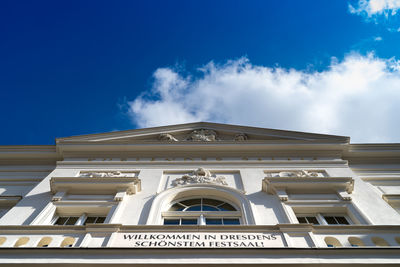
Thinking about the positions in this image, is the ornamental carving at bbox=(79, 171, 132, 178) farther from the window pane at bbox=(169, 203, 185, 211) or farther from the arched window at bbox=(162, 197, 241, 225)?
the arched window at bbox=(162, 197, 241, 225)

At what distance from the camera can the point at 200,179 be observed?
13445 millimetres

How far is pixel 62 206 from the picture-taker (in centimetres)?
1178

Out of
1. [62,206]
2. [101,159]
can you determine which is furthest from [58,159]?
[62,206]

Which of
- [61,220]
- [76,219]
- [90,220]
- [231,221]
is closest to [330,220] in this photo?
[231,221]

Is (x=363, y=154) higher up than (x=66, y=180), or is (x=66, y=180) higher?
(x=363, y=154)

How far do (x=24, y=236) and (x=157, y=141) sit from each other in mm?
8493

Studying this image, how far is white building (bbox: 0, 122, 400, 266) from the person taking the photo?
745cm

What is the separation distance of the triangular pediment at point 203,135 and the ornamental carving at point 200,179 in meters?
3.24

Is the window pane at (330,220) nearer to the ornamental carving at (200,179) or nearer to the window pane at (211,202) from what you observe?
the window pane at (211,202)

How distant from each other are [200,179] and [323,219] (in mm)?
5030

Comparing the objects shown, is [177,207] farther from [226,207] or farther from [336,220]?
[336,220]

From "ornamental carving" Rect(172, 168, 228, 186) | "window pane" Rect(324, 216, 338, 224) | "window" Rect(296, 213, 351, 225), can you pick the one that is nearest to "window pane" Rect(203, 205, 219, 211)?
"ornamental carving" Rect(172, 168, 228, 186)

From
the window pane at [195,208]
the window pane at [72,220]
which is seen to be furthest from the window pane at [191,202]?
the window pane at [72,220]

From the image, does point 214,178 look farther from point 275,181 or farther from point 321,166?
point 321,166
